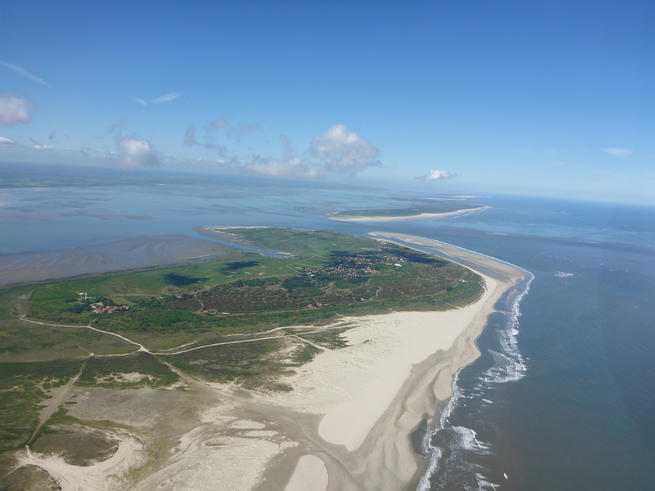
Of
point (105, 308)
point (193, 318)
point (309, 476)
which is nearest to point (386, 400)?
point (309, 476)

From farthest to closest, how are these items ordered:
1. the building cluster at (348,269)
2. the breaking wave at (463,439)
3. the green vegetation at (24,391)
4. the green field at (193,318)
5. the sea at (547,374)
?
the building cluster at (348,269)
the green field at (193,318)
the sea at (547,374)
the green vegetation at (24,391)
the breaking wave at (463,439)

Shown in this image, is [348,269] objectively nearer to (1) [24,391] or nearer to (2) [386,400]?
(2) [386,400]

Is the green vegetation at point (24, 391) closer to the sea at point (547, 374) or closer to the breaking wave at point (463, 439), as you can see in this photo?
the breaking wave at point (463, 439)

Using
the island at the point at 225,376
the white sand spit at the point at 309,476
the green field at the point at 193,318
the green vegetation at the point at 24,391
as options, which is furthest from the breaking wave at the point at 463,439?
the green vegetation at the point at 24,391

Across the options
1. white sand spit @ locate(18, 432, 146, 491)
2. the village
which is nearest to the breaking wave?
white sand spit @ locate(18, 432, 146, 491)

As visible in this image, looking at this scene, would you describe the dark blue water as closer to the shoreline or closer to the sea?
the sea

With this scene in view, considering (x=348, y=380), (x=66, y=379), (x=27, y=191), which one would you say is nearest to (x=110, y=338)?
(x=66, y=379)
